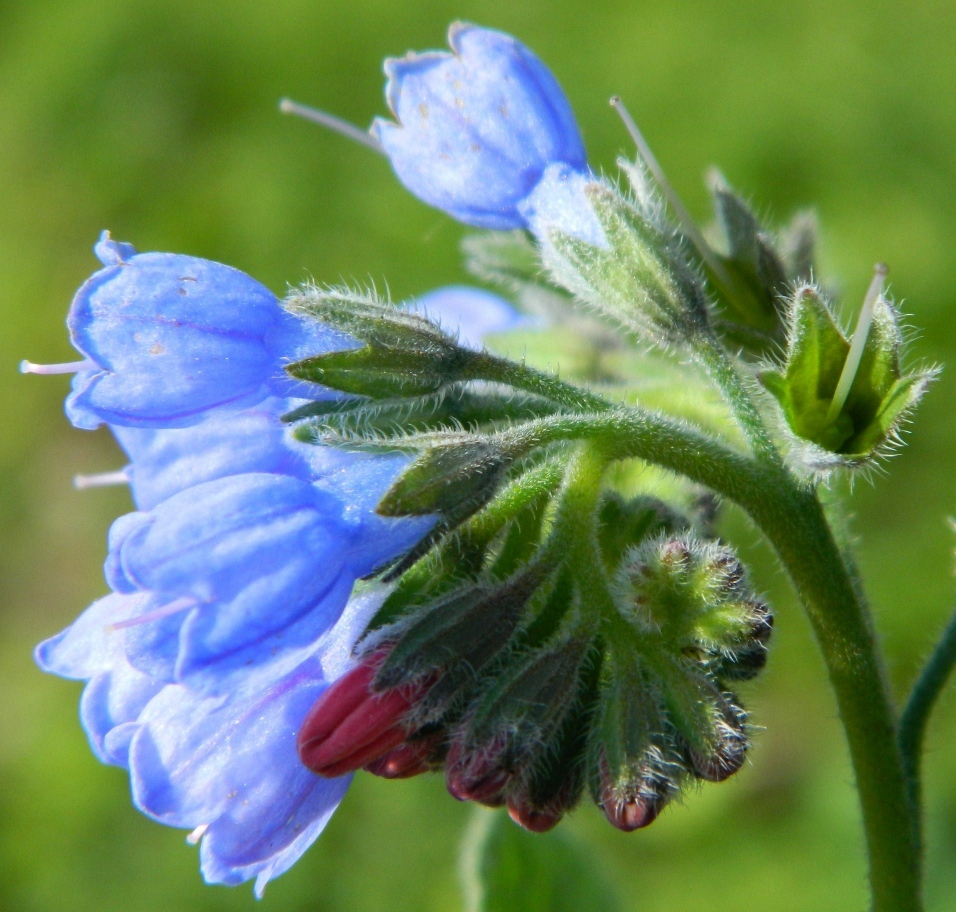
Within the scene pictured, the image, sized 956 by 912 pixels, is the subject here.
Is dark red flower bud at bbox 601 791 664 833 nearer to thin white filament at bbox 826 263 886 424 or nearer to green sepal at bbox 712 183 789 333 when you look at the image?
thin white filament at bbox 826 263 886 424

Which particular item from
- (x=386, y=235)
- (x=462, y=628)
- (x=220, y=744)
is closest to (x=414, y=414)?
(x=462, y=628)

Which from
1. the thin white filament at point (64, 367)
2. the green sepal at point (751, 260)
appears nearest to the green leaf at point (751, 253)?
the green sepal at point (751, 260)

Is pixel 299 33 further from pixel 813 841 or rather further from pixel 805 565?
pixel 805 565

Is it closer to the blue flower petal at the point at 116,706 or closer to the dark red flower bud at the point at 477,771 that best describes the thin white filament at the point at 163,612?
Answer: the blue flower petal at the point at 116,706

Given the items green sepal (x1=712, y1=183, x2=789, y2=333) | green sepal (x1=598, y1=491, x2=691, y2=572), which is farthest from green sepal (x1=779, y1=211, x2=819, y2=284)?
green sepal (x1=598, y1=491, x2=691, y2=572)

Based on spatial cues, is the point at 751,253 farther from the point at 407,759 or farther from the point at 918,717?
the point at 407,759

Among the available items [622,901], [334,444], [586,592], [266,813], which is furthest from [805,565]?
[622,901]
